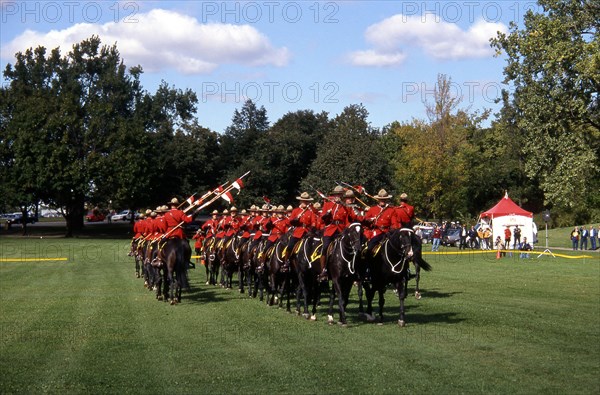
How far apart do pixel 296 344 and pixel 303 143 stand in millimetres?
83758

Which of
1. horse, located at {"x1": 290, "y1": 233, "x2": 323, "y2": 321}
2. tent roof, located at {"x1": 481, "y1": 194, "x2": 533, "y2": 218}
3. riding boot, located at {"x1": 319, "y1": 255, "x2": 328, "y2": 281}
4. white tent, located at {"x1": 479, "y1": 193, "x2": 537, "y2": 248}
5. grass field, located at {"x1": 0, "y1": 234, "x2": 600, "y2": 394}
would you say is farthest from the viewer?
tent roof, located at {"x1": 481, "y1": 194, "x2": 533, "y2": 218}

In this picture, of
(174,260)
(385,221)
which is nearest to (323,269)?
(385,221)

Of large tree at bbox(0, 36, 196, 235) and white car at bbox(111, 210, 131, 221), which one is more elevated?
large tree at bbox(0, 36, 196, 235)

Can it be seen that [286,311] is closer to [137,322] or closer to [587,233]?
[137,322]

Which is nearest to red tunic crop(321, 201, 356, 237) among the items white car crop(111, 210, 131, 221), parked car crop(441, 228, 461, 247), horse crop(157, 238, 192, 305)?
horse crop(157, 238, 192, 305)

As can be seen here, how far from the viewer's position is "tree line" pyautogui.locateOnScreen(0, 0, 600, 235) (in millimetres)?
46281

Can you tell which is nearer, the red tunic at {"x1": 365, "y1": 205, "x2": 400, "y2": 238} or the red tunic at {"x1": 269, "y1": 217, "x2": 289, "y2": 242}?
the red tunic at {"x1": 365, "y1": 205, "x2": 400, "y2": 238}

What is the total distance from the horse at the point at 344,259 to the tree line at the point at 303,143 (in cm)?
2880

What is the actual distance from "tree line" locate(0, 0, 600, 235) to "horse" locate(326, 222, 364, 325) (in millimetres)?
28796

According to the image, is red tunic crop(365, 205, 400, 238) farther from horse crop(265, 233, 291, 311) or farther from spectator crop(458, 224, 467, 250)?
spectator crop(458, 224, 467, 250)

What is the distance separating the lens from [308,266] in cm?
1908

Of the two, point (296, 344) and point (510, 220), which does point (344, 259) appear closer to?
point (296, 344)

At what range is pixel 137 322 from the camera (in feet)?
60.3

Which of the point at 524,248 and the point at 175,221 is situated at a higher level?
the point at 175,221
